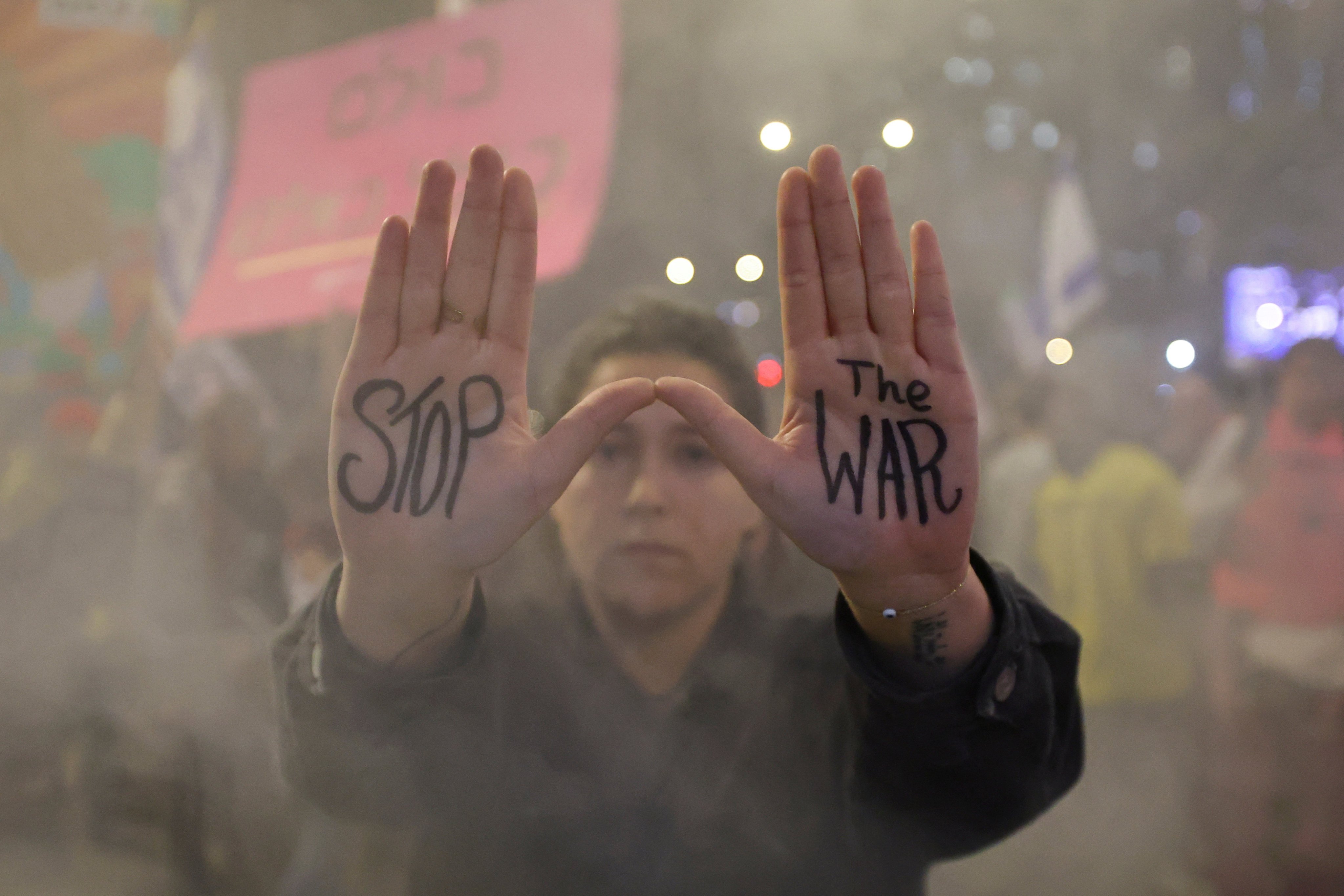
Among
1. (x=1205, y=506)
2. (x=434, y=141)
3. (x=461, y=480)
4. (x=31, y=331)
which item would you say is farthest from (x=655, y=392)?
(x=31, y=331)

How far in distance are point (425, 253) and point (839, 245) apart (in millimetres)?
318

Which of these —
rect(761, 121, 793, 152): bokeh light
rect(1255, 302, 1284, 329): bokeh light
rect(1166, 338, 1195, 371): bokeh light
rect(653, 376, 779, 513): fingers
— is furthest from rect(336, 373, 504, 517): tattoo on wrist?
rect(1255, 302, 1284, 329): bokeh light

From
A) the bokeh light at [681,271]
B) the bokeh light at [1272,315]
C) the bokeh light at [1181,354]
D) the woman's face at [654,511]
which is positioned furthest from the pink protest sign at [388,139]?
the bokeh light at [1272,315]

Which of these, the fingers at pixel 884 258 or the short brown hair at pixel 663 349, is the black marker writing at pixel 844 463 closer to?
the fingers at pixel 884 258

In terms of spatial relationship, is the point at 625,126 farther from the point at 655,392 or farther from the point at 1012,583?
the point at 1012,583

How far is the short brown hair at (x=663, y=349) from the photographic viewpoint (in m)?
0.76

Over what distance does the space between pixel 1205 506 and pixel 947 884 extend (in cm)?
51

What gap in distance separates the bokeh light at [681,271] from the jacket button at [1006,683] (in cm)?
50

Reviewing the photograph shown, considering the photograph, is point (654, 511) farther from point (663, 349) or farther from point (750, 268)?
point (750, 268)

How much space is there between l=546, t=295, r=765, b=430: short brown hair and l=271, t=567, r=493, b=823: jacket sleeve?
233 mm

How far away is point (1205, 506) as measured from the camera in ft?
2.80

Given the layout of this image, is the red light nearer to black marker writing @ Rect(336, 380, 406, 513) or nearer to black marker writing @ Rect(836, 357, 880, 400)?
black marker writing @ Rect(836, 357, 880, 400)

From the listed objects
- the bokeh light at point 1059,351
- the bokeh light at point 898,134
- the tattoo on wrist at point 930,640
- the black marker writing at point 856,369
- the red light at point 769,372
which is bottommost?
the tattoo on wrist at point 930,640

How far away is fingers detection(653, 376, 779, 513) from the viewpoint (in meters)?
0.55
